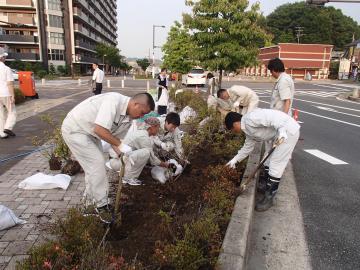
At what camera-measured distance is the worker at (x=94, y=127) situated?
3162 millimetres

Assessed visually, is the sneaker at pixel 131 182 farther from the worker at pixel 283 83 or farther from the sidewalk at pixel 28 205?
the worker at pixel 283 83

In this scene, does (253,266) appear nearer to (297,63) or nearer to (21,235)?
(21,235)

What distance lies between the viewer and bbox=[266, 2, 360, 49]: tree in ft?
238

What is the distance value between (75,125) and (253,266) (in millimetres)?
2295

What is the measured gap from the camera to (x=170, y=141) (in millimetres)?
5051

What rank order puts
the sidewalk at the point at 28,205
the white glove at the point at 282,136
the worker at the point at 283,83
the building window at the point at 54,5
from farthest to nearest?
the building window at the point at 54,5
the worker at the point at 283,83
the white glove at the point at 282,136
the sidewalk at the point at 28,205

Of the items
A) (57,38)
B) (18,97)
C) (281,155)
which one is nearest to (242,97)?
(281,155)

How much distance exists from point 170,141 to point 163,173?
0.71m

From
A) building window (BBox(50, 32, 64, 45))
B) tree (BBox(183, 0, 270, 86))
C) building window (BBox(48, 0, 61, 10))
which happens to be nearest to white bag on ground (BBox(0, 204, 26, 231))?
tree (BBox(183, 0, 270, 86))

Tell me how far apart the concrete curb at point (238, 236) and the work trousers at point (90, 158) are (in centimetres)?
144

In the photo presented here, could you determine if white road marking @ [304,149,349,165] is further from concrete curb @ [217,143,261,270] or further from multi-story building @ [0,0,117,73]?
multi-story building @ [0,0,117,73]

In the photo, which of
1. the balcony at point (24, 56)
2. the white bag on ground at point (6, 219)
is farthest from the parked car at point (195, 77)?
the balcony at point (24, 56)

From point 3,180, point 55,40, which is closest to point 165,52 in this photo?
point 3,180

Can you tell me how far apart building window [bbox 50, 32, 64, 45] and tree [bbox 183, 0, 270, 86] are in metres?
43.7
